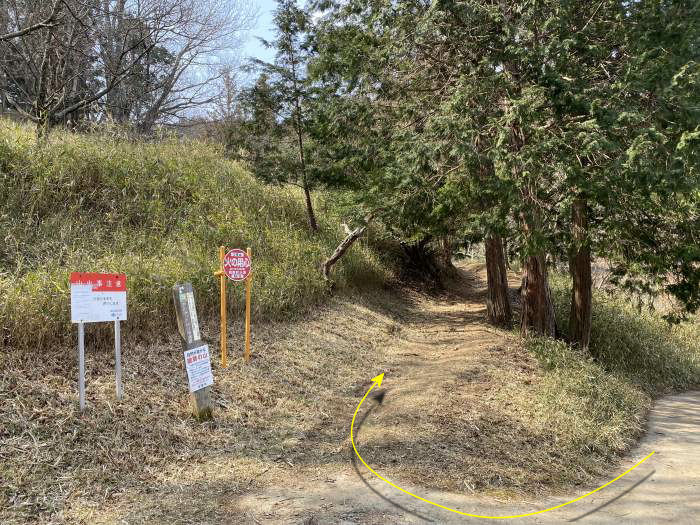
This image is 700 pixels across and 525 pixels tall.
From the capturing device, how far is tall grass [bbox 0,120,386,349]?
579 cm

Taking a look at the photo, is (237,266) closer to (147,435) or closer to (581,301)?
(147,435)

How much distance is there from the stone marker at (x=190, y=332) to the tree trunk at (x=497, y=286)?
8692mm

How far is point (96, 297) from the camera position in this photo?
4.75m

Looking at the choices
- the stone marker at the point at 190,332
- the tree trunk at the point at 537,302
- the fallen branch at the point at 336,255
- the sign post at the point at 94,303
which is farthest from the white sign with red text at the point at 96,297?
the tree trunk at the point at 537,302

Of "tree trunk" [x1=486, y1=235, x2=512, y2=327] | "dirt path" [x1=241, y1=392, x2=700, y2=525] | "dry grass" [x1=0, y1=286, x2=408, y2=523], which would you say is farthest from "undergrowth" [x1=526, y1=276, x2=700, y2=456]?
"dry grass" [x1=0, y1=286, x2=408, y2=523]

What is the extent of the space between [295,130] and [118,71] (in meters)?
4.13

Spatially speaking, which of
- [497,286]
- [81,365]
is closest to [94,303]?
[81,365]

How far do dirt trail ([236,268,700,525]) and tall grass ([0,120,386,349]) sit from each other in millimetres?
2884

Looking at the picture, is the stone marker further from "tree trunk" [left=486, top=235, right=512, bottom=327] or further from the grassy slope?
"tree trunk" [left=486, top=235, right=512, bottom=327]

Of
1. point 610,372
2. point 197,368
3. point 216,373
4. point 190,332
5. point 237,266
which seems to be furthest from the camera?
point 610,372

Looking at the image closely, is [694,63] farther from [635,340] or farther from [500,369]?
[635,340]

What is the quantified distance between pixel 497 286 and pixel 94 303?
32.7 feet

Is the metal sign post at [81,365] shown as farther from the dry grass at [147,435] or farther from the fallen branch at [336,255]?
the fallen branch at [336,255]

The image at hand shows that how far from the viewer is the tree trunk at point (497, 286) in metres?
12.3
